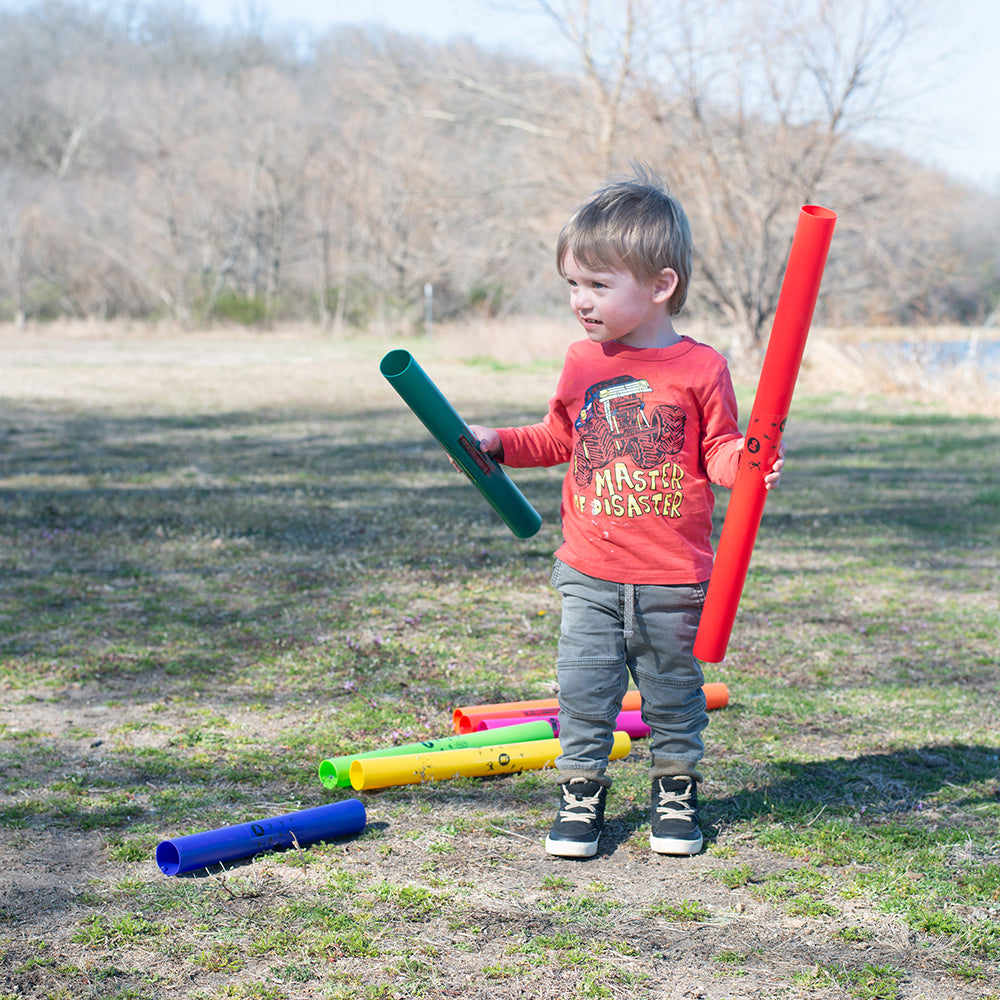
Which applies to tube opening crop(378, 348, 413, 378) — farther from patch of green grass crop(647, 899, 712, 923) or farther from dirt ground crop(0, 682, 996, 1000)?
patch of green grass crop(647, 899, 712, 923)

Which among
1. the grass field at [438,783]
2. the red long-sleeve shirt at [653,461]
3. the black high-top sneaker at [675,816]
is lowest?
the grass field at [438,783]

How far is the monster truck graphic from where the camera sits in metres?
3.05

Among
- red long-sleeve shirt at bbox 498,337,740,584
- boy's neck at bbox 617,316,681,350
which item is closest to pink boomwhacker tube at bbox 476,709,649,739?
red long-sleeve shirt at bbox 498,337,740,584

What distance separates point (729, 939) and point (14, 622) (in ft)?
13.3

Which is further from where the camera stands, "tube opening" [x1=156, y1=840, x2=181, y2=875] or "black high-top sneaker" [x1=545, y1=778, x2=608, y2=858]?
"black high-top sneaker" [x1=545, y1=778, x2=608, y2=858]

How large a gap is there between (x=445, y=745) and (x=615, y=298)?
1.61 metres

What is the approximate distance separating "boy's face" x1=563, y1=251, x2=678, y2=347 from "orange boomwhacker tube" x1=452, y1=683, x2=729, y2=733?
1.50m

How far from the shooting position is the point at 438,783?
3539mm

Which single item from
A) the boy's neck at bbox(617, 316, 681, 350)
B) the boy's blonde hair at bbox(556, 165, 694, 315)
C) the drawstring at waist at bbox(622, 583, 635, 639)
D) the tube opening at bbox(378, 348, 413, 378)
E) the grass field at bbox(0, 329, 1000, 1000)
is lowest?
the grass field at bbox(0, 329, 1000, 1000)

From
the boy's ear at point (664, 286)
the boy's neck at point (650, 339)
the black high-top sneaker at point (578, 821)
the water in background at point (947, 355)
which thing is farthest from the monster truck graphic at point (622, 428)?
the water in background at point (947, 355)

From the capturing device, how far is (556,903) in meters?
2.76

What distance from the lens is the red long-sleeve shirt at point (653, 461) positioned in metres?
3.05

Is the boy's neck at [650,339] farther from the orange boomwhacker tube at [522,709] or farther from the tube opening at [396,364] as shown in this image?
the orange boomwhacker tube at [522,709]

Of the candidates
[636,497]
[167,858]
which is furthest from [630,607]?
[167,858]
